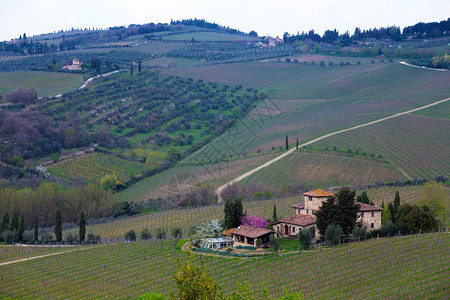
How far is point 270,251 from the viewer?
41.7 m

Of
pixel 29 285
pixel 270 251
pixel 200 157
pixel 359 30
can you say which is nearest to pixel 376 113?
pixel 200 157

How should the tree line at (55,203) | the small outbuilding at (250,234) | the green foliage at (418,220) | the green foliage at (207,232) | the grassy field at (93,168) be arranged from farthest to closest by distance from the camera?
the grassy field at (93,168) → the tree line at (55,203) → the green foliage at (207,232) → the green foliage at (418,220) → the small outbuilding at (250,234)

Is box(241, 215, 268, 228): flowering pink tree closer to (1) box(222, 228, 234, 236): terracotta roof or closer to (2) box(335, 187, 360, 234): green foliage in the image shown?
(1) box(222, 228, 234, 236): terracotta roof

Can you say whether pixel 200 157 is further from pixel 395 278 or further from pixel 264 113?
pixel 395 278

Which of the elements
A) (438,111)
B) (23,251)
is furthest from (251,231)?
(438,111)

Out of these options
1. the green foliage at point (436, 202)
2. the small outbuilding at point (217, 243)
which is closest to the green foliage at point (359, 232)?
the small outbuilding at point (217, 243)

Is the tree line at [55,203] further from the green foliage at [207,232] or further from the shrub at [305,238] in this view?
the shrub at [305,238]

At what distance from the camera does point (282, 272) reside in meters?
37.0

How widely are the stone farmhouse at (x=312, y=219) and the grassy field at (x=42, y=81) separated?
8076 cm

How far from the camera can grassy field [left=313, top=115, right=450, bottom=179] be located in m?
74.2

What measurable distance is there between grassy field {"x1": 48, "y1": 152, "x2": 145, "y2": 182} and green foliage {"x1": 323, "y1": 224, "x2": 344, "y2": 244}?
4847 centimetres

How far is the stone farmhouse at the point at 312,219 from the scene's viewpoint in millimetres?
45188

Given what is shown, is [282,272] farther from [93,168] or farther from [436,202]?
[93,168]

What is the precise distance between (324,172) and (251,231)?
3340cm
